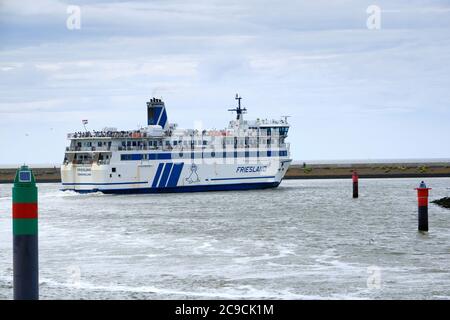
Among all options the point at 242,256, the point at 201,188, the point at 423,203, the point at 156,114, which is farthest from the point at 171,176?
the point at 242,256

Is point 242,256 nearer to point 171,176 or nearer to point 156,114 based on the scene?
point 171,176

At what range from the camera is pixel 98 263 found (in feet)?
67.3

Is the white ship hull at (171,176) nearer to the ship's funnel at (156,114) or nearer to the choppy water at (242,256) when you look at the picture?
the ship's funnel at (156,114)

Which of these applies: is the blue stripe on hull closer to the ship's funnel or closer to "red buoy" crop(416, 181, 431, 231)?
the ship's funnel

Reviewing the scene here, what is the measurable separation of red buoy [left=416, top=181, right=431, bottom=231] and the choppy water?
18.6 inches

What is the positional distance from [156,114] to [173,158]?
21.2ft

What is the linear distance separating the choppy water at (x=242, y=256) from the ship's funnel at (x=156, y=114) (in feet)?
117

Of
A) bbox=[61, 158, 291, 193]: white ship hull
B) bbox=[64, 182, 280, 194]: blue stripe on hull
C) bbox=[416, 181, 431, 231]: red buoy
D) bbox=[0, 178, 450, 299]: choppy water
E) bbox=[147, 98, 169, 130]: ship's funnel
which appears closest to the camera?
bbox=[0, 178, 450, 299]: choppy water

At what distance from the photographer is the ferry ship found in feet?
233

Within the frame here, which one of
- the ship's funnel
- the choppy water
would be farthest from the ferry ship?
the choppy water

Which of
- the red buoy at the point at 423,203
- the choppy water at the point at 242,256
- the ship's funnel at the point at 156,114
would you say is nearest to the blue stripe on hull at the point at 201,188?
the ship's funnel at the point at 156,114

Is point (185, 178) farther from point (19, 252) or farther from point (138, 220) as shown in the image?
point (19, 252)

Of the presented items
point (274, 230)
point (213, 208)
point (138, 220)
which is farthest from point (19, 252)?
point (213, 208)

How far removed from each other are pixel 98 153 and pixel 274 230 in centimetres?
4157
